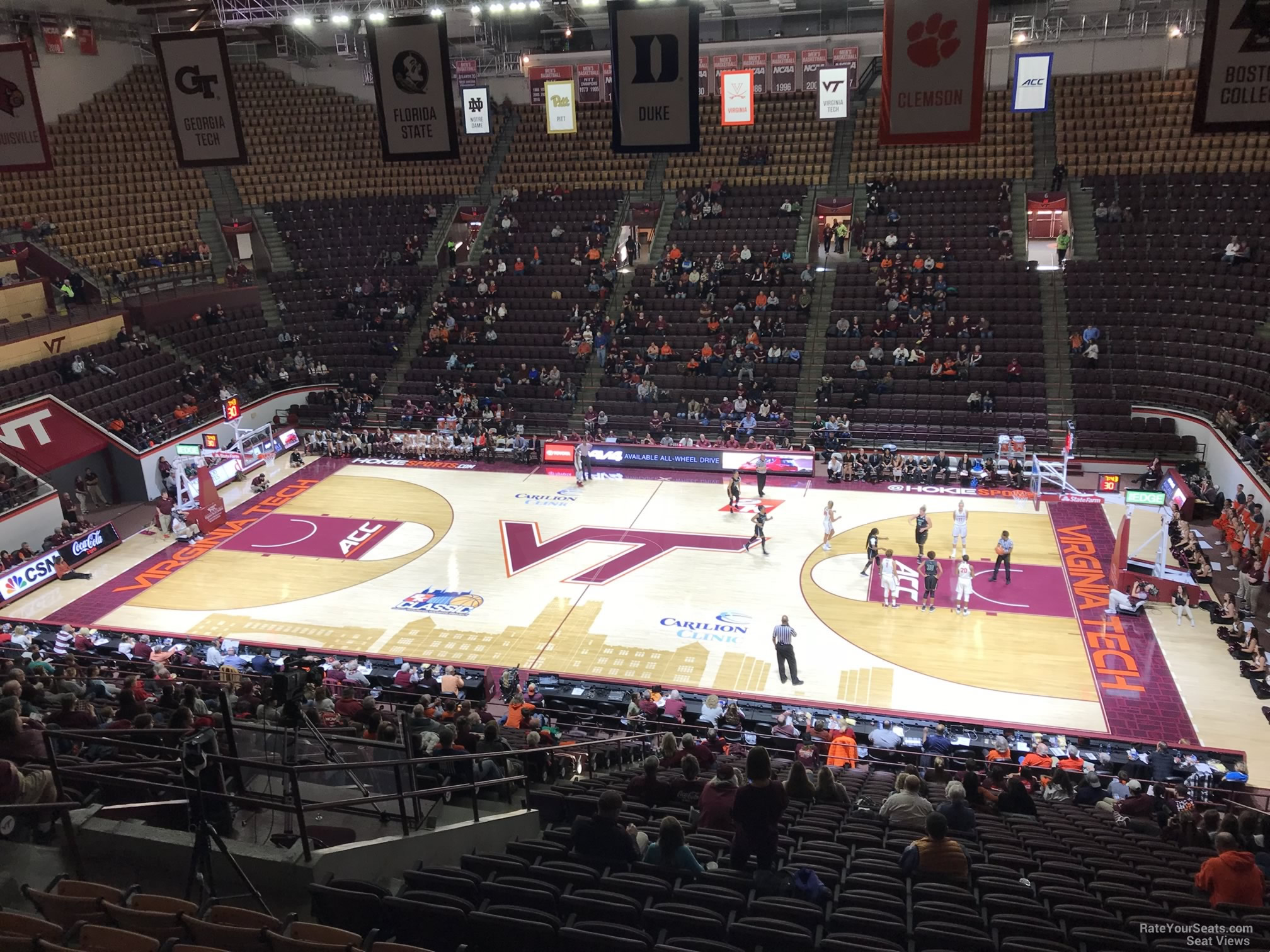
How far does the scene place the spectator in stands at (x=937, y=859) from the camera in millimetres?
7891

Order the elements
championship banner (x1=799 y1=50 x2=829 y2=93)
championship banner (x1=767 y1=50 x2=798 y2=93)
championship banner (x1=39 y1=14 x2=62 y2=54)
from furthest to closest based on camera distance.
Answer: championship banner (x1=767 y1=50 x2=798 y2=93)
championship banner (x1=799 y1=50 x2=829 y2=93)
championship banner (x1=39 y1=14 x2=62 y2=54)

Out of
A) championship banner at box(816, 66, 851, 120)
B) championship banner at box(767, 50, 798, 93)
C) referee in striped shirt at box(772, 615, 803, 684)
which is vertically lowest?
referee in striped shirt at box(772, 615, 803, 684)

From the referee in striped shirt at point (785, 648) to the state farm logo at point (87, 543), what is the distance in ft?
58.6

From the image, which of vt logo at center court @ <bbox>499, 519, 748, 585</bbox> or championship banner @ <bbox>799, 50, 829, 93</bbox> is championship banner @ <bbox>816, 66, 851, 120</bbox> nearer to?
championship banner @ <bbox>799, 50, 829, 93</bbox>

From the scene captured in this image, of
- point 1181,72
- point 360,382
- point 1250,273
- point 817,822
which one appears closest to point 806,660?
point 817,822

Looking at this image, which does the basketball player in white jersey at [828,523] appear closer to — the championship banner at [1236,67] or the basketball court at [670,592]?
the basketball court at [670,592]

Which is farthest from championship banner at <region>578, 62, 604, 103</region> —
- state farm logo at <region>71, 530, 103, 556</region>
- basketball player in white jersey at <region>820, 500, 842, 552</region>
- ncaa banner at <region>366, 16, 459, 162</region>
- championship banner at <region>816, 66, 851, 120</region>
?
state farm logo at <region>71, 530, 103, 556</region>

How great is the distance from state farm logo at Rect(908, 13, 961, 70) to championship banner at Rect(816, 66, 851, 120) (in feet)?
70.4

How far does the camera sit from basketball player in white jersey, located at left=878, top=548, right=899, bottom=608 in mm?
20438

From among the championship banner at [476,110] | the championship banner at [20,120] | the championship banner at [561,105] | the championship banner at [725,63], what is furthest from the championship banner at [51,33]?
the championship banner at [725,63]

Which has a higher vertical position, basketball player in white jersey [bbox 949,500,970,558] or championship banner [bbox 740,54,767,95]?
championship banner [bbox 740,54,767,95]

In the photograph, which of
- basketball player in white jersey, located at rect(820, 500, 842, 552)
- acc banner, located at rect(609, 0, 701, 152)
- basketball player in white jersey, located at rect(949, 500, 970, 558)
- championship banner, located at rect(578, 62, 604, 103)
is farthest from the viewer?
championship banner, located at rect(578, 62, 604, 103)

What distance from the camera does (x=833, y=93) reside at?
33.4 m

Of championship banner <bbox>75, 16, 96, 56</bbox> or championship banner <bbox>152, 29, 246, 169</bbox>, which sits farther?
championship banner <bbox>75, 16, 96, 56</bbox>
